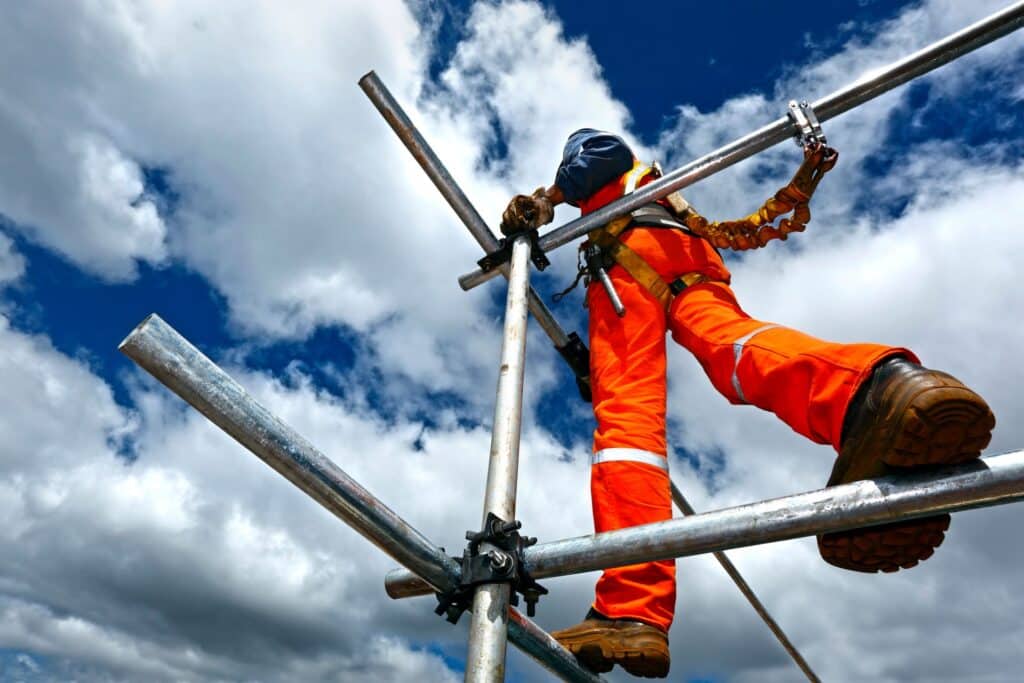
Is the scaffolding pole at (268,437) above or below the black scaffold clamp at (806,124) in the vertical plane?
below

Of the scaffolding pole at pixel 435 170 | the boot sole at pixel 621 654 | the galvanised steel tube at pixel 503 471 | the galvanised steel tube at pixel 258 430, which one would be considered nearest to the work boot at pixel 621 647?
the boot sole at pixel 621 654

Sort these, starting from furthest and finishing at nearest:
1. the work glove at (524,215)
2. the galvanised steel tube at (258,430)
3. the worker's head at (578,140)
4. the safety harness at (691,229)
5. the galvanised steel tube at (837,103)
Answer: the worker's head at (578,140), the work glove at (524,215), the safety harness at (691,229), the galvanised steel tube at (837,103), the galvanised steel tube at (258,430)

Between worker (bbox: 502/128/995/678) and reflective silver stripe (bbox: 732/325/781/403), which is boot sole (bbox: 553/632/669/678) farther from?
reflective silver stripe (bbox: 732/325/781/403)

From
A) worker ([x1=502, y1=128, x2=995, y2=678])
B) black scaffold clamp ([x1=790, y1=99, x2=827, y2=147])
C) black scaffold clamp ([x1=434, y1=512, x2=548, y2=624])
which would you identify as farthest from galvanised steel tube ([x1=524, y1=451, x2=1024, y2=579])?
black scaffold clamp ([x1=790, y1=99, x2=827, y2=147])

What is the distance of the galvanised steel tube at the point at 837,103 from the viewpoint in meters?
2.81

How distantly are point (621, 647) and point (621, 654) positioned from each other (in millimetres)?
25

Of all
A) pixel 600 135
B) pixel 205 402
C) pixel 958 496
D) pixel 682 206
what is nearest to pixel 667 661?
pixel 958 496

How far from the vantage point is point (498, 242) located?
12.5 feet

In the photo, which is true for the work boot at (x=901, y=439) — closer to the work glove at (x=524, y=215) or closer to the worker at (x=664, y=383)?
the worker at (x=664, y=383)

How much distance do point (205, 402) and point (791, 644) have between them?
401cm

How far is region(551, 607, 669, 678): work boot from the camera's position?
8.19 feet

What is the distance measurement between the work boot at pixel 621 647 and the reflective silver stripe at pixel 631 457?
70 cm

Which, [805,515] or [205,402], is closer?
[205,402]

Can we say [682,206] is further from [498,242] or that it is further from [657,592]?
[657,592]
